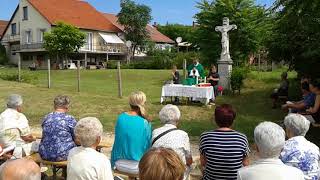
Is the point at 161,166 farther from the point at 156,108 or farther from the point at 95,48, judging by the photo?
the point at 95,48

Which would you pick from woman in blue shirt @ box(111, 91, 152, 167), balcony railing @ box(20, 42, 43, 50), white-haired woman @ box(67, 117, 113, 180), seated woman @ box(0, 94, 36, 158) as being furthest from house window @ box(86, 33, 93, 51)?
white-haired woman @ box(67, 117, 113, 180)

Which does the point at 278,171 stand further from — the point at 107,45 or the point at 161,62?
the point at 107,45

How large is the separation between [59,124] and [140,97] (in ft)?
3.70

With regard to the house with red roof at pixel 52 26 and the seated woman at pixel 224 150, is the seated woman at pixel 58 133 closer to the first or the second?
the seated woman at pixel 224 150

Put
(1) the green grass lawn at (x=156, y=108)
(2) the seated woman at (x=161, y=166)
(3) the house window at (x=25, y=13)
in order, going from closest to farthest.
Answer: (2) the seated woman at (x=161, y=166) → (1) the green grass lawn at (x=156, y=108) → (3) the house window at (x=25, y=13)

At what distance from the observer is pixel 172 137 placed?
497cm

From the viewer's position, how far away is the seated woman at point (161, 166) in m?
2.63

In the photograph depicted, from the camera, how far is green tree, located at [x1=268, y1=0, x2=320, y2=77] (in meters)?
10.1

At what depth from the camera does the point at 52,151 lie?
5789 mm

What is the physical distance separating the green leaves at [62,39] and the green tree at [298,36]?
27700 mm

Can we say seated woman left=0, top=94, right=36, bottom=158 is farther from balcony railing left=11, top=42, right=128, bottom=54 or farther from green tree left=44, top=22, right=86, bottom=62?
balcony railing left=11, top=42, right=128, bottom=54

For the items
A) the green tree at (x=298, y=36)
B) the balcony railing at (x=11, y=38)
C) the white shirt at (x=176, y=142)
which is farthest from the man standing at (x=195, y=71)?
the balcony railing at (x=11, y=38)

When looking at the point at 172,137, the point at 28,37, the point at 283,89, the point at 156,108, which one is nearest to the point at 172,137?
the point at 172,137

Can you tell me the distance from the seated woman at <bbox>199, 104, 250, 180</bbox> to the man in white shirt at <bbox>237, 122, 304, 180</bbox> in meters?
0.91
